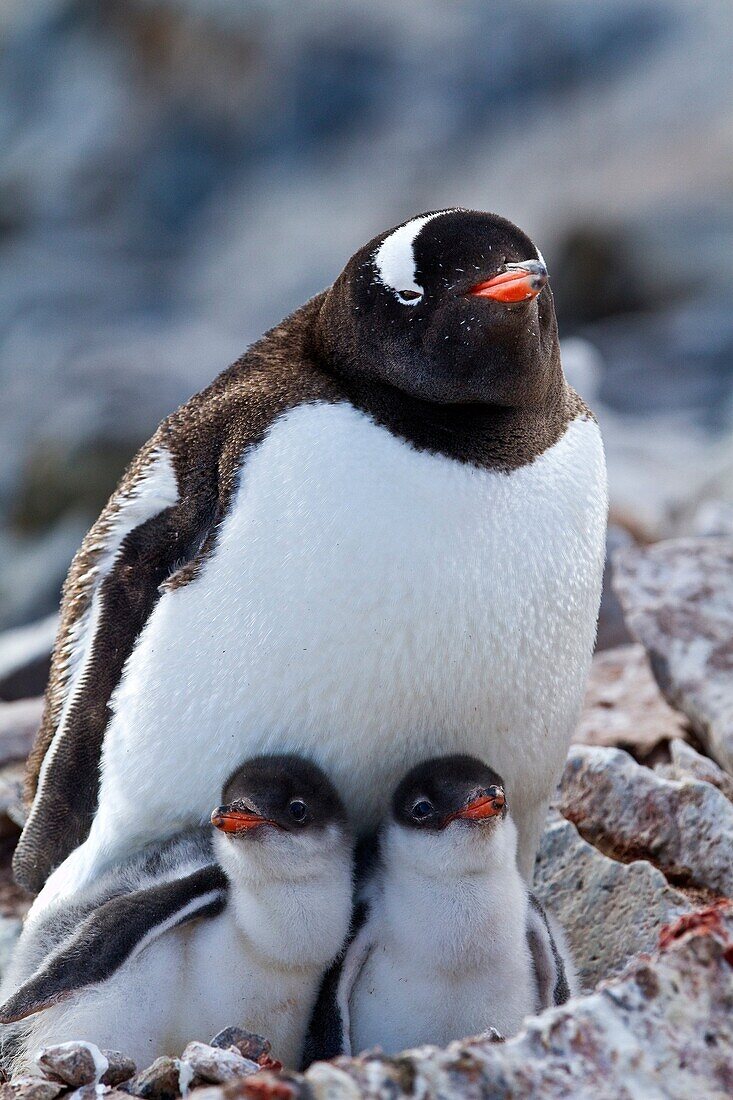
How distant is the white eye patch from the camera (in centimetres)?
236

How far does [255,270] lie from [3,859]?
8952 mm

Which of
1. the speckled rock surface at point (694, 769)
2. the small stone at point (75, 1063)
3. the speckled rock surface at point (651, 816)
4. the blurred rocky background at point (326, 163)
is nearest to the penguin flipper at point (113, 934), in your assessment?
the small stone at point (75, 1063)

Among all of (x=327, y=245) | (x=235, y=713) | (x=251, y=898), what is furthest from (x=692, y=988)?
(x=327, y=245)

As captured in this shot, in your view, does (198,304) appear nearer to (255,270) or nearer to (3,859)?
(255,270)

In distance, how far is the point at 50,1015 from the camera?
233 centimetres

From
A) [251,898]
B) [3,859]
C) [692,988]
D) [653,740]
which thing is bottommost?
[3,859]

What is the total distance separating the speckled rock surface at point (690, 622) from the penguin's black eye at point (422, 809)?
4.22 ft

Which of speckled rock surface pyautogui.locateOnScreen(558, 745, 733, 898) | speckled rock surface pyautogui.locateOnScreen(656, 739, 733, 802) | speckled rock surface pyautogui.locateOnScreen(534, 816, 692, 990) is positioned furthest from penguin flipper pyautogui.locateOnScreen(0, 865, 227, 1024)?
speckled rock surface pyautogui.locateOnScreen(656, 739, 733, 802)

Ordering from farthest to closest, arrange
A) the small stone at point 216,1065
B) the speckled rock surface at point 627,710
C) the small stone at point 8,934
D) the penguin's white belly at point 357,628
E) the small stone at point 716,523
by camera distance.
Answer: the small stone at point 716,523 → the speckled rock surface at point 627,710 → the small stone at point 8,934 → the penguin's white belly at point 357,628 → the small stone at point 216,1065

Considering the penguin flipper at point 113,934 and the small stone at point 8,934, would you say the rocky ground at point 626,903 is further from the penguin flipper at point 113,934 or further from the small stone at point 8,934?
the penguin flipper at point 113,934

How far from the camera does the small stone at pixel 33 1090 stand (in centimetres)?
196

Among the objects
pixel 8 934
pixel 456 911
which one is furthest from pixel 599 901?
pixel 8 934

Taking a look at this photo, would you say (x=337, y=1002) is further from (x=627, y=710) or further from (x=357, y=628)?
(x=627, y=710)

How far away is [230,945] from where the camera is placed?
90.7 inches
